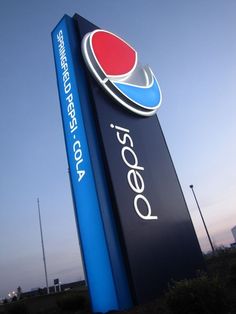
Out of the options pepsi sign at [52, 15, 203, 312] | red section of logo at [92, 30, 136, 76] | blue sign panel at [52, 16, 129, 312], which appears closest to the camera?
blue sign panel at [52, 16, 129, 312]

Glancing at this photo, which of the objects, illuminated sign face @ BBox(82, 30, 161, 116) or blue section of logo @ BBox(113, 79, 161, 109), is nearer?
illuminated sign face @ BBox(82, 30, 161, 116)

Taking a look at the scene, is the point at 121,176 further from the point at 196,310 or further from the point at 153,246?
the point at 196,310

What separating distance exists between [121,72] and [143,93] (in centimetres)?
143

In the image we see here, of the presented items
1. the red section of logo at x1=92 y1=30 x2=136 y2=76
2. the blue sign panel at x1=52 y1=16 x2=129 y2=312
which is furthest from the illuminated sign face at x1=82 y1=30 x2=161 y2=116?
the blue sign panel at x1=52 y1=16 x2=129 y2=312

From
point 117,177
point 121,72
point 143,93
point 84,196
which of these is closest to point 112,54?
point 121,72

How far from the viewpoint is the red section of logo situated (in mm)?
11133

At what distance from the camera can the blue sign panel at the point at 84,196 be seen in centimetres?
750

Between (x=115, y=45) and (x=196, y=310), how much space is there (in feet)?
35.7

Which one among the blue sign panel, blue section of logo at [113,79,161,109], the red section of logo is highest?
the red section of logo

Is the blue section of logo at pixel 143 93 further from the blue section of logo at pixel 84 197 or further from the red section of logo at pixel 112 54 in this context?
the blue section of logo at pixel 84 197

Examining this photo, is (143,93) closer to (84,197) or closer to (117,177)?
(117,177)

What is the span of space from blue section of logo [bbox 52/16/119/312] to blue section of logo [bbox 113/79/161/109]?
6.74 ft

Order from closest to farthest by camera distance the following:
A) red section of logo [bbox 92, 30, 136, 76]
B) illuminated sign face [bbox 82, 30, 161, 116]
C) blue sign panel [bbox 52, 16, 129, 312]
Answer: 1. blue sign panel [bbox 52, 16, 129, 312]
2. illuminated sign face [bbox 82, 30, 161, 116]
3. red section of logo [bbox 92, 30, 136, 76]

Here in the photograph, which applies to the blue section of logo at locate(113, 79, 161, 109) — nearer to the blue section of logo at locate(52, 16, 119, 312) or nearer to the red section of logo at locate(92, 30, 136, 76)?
the red section of logo at locate(92, 30, 136, 76)
